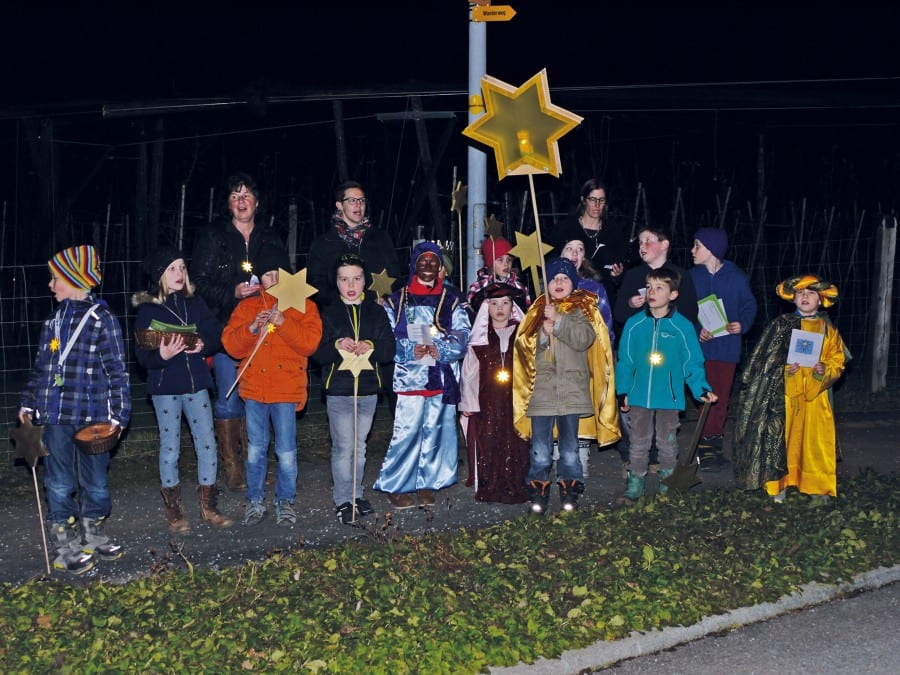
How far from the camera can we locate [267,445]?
7.64m

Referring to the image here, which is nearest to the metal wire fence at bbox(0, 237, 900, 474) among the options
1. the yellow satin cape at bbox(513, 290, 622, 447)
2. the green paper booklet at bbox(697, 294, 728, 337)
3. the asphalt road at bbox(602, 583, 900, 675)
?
the green paper booklet at bbox(697, 294, 728, 337)

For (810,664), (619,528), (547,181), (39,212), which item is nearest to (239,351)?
(619,528)

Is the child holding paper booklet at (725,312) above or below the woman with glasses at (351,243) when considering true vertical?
below

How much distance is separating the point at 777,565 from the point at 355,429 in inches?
107

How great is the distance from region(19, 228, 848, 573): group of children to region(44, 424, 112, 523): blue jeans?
0.58ft

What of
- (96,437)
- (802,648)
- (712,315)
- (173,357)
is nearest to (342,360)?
(173,357)

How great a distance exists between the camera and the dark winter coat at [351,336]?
767cm

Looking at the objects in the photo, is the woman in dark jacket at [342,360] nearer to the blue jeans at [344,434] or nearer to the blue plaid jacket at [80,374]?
the blue jeans at [344,434]

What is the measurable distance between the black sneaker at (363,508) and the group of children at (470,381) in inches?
0.7

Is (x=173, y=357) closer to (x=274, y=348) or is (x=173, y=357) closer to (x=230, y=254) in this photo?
(x=274, y=348)

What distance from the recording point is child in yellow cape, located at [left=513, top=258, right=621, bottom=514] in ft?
25.4

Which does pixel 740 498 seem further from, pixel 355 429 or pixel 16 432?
pixel 16 432

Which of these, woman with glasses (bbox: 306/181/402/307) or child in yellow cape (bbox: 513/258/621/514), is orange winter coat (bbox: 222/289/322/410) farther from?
child in yellow cape (bbox: 513/258/621/514)

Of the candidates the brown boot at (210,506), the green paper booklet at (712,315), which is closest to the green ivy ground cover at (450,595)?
the brown boot at (210,506)
